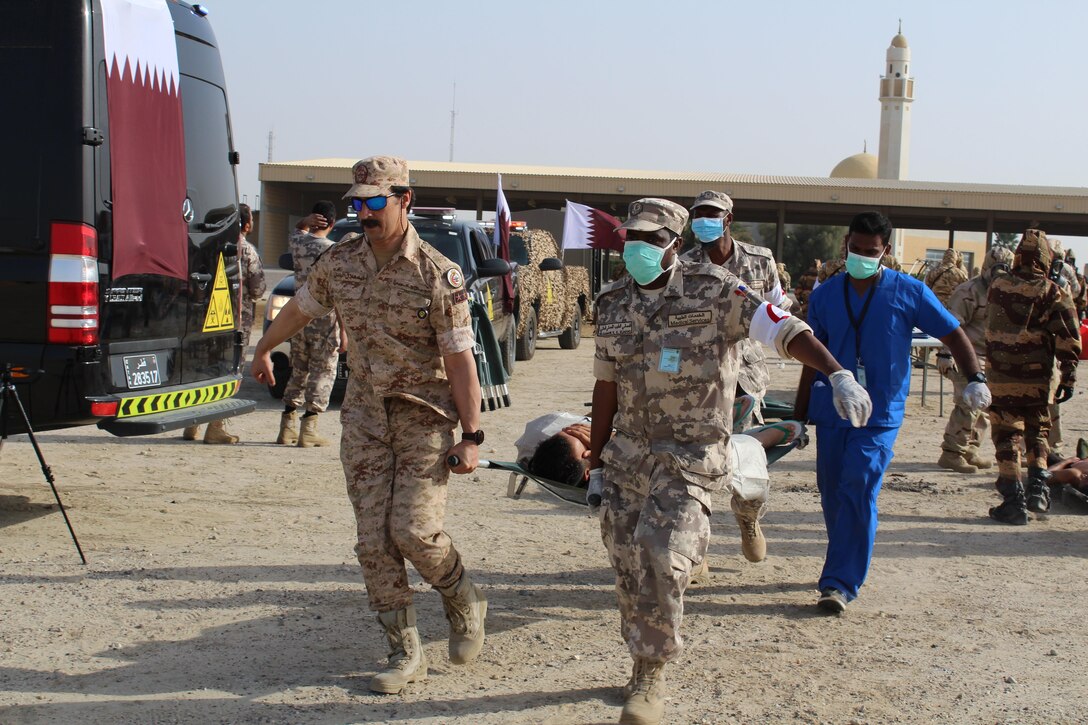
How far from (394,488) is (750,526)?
94.3 inches

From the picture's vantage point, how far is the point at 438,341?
4613mm

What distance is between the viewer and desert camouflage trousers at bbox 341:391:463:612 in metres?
4.55

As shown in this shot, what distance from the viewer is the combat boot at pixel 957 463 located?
33.2 feet

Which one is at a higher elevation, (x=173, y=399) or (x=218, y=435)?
(x=173, y=399)

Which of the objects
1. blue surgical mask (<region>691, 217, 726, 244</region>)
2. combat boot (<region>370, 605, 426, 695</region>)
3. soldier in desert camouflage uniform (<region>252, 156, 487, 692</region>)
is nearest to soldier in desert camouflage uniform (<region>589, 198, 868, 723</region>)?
soldier in desert camouflage uniform (<region>252, 156, 487, 692</region>)

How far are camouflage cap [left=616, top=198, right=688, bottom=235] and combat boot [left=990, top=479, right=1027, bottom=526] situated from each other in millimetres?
4623

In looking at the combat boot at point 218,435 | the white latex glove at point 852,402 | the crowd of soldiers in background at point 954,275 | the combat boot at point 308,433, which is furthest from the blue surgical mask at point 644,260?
the combat boot at point 218,435

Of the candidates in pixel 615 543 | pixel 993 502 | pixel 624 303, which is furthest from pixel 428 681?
pixel 993 502

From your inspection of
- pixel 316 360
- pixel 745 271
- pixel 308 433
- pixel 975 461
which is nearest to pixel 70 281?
pixel 745 271

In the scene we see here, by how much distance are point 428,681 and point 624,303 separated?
5.52 ft

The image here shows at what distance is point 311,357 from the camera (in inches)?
392

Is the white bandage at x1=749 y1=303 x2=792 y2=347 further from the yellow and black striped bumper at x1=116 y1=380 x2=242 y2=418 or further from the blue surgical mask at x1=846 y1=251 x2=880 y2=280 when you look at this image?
the yellow and black striped bumper at x1=116 y1=380 x2=242 y2=418

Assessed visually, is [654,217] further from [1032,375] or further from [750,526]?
[1032,375]

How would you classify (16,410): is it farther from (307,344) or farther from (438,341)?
(307,344)
